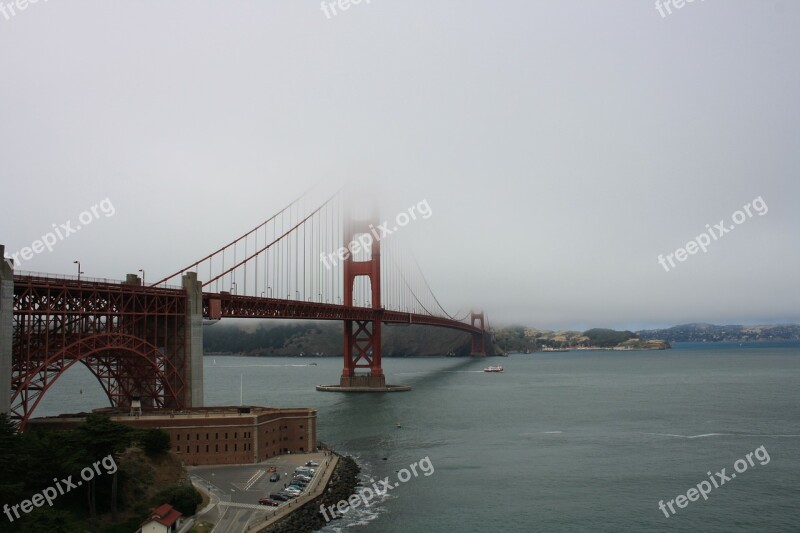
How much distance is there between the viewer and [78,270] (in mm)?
39469

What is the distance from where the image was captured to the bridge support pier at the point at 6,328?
32469mm

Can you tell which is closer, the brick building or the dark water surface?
the dark water surface

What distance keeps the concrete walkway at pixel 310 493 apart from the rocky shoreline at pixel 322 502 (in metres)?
0.17

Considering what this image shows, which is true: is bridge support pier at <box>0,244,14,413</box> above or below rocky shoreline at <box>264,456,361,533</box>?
above

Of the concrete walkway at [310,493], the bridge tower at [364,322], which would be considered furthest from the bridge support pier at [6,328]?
the bridge tower at [364,322]

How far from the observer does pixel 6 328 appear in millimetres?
32750

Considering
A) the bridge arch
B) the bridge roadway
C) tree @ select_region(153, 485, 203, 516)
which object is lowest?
tree @ select_region(153, 485, 203, 516)

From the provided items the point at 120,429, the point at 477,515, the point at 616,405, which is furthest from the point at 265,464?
the point at 616,405

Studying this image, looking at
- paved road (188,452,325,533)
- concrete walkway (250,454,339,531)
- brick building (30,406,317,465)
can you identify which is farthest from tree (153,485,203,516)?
brick building (30,406,317,465)

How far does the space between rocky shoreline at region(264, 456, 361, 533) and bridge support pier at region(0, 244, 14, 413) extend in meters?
14.6

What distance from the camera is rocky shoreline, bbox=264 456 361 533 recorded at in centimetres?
2858

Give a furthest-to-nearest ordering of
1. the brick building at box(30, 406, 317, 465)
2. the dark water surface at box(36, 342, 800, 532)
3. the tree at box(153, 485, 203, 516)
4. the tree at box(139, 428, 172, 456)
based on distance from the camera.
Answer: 1. the brick building at box(30, 406, 317, 465)
2. the tree at box(139, 428, 172, 456)
3. the dark water surface at box(36, 342, 800, 532)
4. the tree at box(153, 485, 203, 516)

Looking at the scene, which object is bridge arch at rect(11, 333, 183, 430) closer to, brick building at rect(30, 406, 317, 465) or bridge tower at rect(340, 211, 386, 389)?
brick building at rect(30, 406, 317, 465)

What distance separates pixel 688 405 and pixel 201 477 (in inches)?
2098
